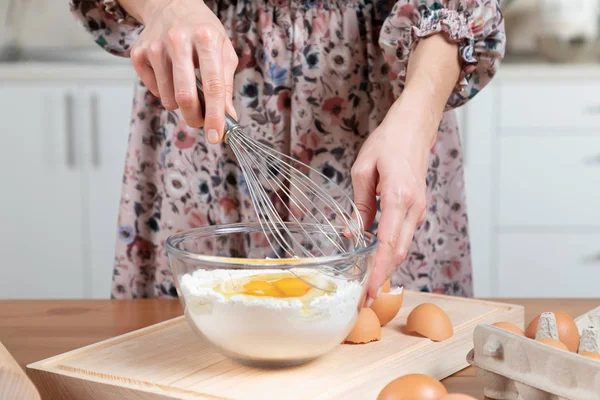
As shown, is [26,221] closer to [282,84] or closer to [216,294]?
[282,84]

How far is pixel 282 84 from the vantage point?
1084 millimetres

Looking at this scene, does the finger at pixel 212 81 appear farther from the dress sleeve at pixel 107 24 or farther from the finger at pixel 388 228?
the dress sleeve at pixel 107 24

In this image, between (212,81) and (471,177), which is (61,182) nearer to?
(471,177)

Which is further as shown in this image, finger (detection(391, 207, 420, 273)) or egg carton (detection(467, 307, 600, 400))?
finger (detection(391, 207, 420, 273))

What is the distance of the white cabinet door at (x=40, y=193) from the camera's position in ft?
7.07

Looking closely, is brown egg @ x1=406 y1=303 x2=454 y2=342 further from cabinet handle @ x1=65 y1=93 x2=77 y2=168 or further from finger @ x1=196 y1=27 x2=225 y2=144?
cabinet handle @ x1=65 y1=93 x2=77 y2=168

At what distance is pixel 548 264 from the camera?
2.25 meters

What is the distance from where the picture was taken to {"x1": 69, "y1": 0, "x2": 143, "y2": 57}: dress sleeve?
1.04 m

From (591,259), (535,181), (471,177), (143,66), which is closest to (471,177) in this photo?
(471,177)

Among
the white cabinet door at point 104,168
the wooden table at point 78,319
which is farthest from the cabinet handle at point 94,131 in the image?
the wooden table at point 78,319

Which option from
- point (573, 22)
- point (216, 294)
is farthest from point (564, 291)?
point (216, 294)

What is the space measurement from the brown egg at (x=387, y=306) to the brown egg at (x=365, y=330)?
0.04m

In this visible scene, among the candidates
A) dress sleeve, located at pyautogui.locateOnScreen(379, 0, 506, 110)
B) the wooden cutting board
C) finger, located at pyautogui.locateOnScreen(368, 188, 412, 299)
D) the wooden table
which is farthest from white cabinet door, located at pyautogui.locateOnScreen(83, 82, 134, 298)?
finger, located at pyautogui.locateOnScreen(368, 188, 412, 299)

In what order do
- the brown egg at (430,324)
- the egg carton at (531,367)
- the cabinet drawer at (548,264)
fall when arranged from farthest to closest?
the cabinet drawer at (548,264) → the brown egg at (430,324) → the egg carton at (531,367)
